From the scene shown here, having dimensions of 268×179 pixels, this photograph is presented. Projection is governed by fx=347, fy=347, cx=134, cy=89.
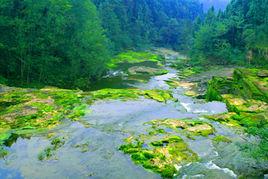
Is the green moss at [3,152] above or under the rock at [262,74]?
under

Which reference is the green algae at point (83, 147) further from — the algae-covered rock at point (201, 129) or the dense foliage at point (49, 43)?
the dense foliage at point (49, 43)

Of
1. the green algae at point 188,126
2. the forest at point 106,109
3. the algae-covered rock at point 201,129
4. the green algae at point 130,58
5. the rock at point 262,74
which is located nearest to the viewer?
the forest at point 106,109

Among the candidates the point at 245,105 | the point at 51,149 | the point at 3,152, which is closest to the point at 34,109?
the point at 3,152

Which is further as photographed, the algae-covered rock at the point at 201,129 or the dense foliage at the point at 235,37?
the dense foliage at the point at 235,37

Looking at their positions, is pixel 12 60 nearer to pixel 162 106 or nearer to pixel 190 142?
pixel 162 106

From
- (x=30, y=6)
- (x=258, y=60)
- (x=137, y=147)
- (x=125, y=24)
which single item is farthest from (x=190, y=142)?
(x=125, y=24)

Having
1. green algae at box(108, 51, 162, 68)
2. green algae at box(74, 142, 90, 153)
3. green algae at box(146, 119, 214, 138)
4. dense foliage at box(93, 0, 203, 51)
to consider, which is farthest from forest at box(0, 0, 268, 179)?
dense foliage at box(93, 0, 203, 51)

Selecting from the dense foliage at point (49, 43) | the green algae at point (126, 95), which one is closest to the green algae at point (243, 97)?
the green algae at point (126, 95)
